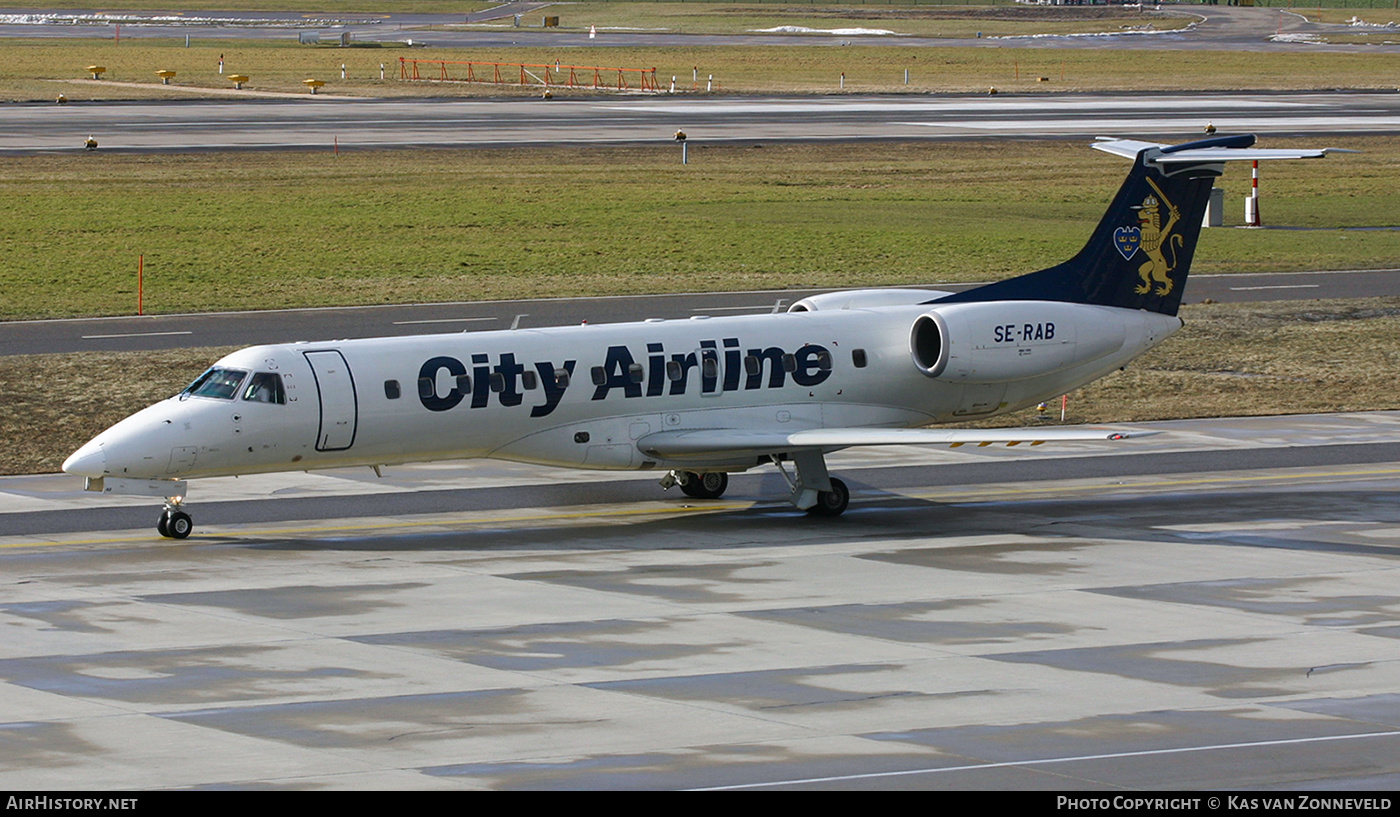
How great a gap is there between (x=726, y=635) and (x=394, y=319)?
2324cm

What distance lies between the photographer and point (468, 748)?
15375 millimetres

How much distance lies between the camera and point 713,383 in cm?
2619

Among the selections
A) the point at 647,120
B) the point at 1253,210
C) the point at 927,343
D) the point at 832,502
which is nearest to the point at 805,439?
the point at 832,502

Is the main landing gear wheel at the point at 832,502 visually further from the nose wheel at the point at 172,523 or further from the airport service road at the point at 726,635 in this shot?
the nose wheel at the point at 172,523

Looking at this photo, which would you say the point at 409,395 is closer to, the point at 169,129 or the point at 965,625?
the point at 965,625

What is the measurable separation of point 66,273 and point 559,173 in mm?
21182

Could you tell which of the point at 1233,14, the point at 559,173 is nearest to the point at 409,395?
the point at 559,173

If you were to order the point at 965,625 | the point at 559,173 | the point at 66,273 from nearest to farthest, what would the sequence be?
1. the point at 965,625
2. the point at 66,273
3. the point at 559,173

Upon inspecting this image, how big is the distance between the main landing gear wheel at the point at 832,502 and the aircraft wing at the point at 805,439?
0.79 metres

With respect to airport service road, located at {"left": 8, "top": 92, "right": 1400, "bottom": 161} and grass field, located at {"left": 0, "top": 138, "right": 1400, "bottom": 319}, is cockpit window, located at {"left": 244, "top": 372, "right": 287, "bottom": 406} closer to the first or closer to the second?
grass field, located at {"left": 0, "top": 138, "right": 1400, "bottom": 319}

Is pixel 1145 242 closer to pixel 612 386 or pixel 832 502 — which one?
pixel 832 502

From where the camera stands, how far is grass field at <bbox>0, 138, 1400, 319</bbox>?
152 ft

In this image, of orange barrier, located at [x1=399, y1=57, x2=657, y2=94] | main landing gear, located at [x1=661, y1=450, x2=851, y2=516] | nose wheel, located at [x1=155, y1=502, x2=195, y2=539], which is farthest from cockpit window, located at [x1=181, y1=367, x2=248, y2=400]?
orange barrier, located at [x1=399, y1=57, x2=657, y2=94]

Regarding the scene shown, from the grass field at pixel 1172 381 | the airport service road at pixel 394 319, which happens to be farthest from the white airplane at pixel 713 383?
the airport service road at pixel 394 319
